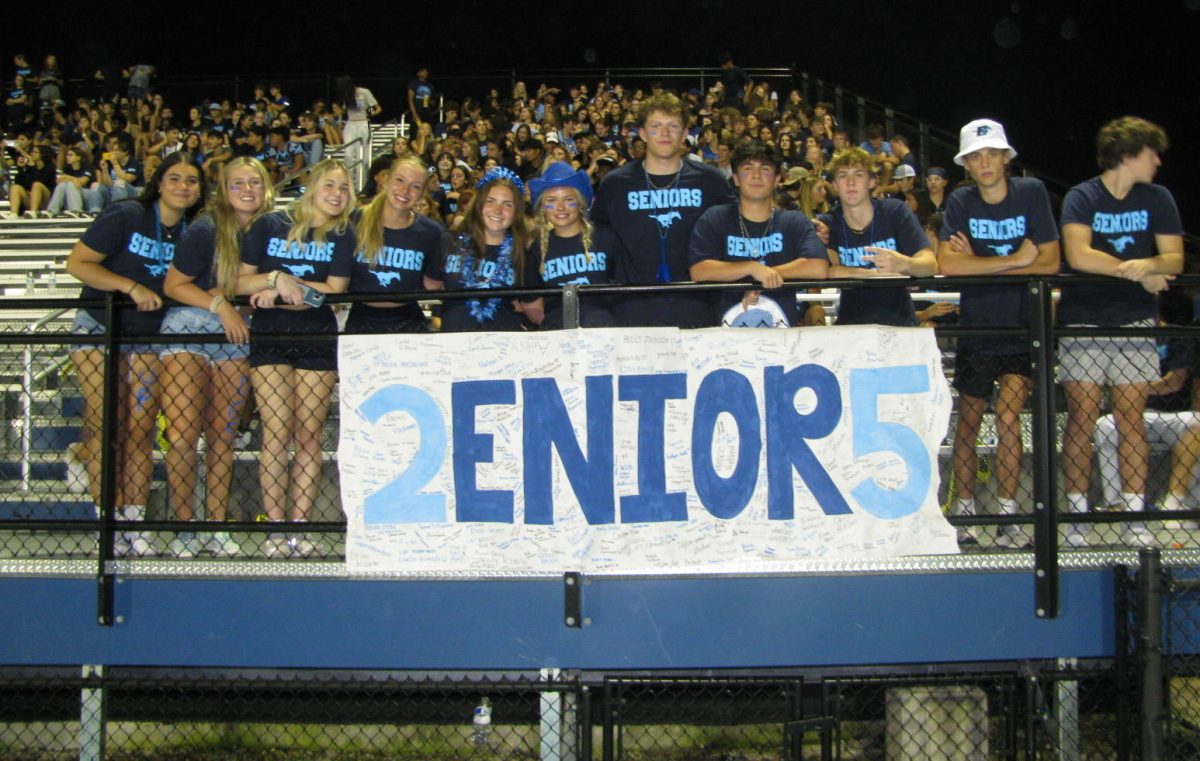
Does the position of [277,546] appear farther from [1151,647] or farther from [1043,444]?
[1151,647]

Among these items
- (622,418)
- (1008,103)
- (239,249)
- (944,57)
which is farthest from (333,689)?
(944,57)

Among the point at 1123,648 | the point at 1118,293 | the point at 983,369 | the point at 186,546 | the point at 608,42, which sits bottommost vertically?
the point at 1123,648

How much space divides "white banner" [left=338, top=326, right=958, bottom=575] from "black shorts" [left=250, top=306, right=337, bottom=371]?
545 mm

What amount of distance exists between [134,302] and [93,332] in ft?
1.37

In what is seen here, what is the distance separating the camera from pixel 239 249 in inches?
178

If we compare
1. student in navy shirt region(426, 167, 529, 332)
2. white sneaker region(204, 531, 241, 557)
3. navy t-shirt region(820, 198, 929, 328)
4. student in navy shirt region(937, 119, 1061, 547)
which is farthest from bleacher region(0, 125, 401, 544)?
student in navy shirt region(937, 119, 1061, 547)

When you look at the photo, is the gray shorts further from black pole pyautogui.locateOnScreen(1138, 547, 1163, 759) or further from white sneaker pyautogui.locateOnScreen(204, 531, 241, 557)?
white sneaker pyautogui.locateOnScreen(204, 531, 241, 557)

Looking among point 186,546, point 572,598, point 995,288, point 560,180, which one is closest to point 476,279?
point 560,180

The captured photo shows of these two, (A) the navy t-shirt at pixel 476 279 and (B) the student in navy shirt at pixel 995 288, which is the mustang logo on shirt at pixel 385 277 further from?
(B) the student in navy shirt at pixel 995 288

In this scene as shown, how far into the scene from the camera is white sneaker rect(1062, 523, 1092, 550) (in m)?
4.25

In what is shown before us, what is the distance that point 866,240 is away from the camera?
15.0 feet

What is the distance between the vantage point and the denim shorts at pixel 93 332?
4371mm

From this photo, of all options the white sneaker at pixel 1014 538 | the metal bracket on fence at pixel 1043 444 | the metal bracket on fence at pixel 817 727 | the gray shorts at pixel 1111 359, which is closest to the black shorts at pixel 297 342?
the metal bracket on fence at pixel 817 727

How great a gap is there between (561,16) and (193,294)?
57.9 ft
